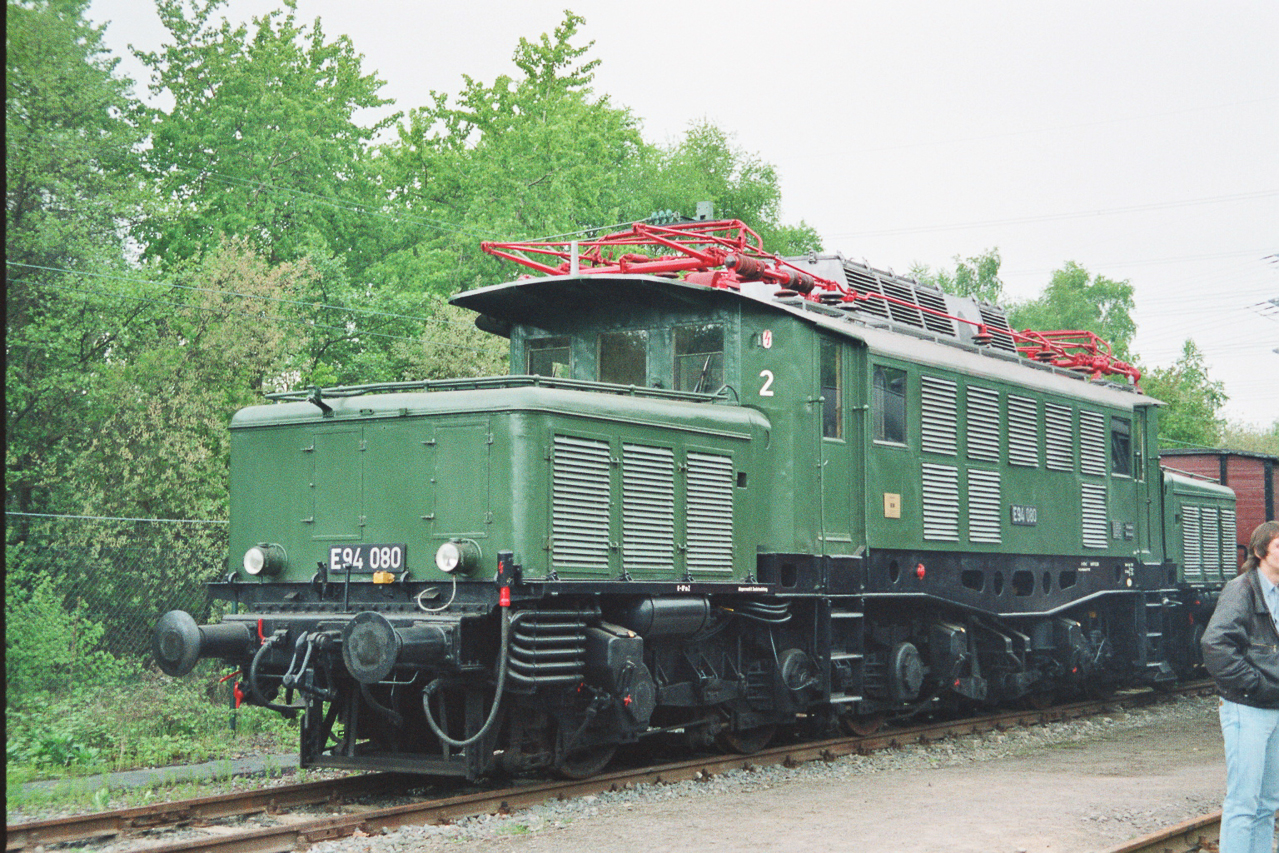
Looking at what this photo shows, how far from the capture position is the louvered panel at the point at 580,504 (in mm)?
9352

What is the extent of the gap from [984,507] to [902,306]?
2.36m

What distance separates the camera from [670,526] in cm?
1029

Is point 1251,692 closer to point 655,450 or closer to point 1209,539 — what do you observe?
point 655,450

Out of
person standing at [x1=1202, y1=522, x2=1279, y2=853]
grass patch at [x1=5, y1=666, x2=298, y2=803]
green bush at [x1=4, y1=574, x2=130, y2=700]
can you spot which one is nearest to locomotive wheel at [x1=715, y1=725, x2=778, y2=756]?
grass patch at [x1=5, y1=666, x2=298, y2=803]

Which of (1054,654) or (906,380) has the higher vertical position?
(906,380)

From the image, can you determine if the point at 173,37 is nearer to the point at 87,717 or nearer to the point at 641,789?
the point at 87,717

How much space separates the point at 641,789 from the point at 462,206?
25378 millimetres

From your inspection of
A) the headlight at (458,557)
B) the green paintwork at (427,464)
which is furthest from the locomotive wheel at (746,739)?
the headlight at (458,557)

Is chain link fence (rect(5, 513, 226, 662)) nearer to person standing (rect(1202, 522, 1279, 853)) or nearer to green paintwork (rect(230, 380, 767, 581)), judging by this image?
green paintwork (rect(230, 380, 767, 581))

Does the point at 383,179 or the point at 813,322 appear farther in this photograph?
the point at 383,179

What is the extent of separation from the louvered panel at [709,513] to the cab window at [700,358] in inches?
40.4

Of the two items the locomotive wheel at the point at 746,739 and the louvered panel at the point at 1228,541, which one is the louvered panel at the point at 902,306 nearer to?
the locomotive wheel at the point at 746,739

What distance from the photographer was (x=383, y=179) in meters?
34.2

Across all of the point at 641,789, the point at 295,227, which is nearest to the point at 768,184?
the point at 295,227
